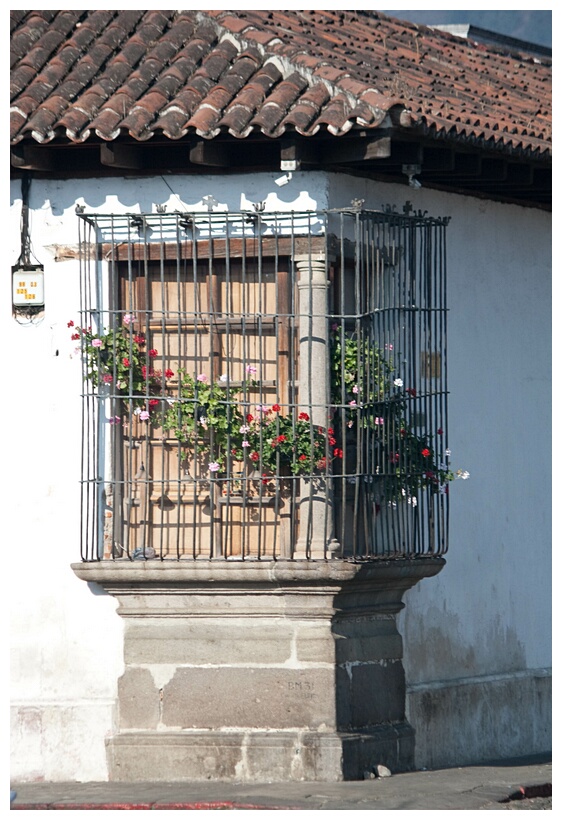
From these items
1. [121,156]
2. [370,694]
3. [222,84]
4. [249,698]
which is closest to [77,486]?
[249,698]

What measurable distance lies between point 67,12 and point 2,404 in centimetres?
273

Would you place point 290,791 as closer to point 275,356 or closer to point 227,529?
point 227,529

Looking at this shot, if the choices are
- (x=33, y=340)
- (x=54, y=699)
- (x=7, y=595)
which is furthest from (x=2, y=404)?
(x=54, y=699)

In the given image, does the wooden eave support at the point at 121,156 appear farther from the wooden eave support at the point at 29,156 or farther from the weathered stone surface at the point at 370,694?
the weathered stone surface at the point at 370,694

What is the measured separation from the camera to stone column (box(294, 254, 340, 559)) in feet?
30.1

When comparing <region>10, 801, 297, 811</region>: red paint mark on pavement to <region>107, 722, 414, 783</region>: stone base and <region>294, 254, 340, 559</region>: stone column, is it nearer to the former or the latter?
<region>107, 722, 414, 783</region>: stone base

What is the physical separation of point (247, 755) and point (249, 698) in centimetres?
34

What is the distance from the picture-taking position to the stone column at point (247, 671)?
9.03m

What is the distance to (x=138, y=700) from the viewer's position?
936cm

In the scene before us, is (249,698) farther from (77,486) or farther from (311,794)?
(77,486)

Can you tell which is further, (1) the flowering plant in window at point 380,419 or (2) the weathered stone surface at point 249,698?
(1) the flowering plant in window at point 380,419

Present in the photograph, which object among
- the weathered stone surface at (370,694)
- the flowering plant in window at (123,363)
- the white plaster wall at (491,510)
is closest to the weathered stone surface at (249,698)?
the weathered stone surface at (370,694)

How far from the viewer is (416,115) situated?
29.4 ft

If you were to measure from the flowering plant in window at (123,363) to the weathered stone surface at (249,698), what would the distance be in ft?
5.48
